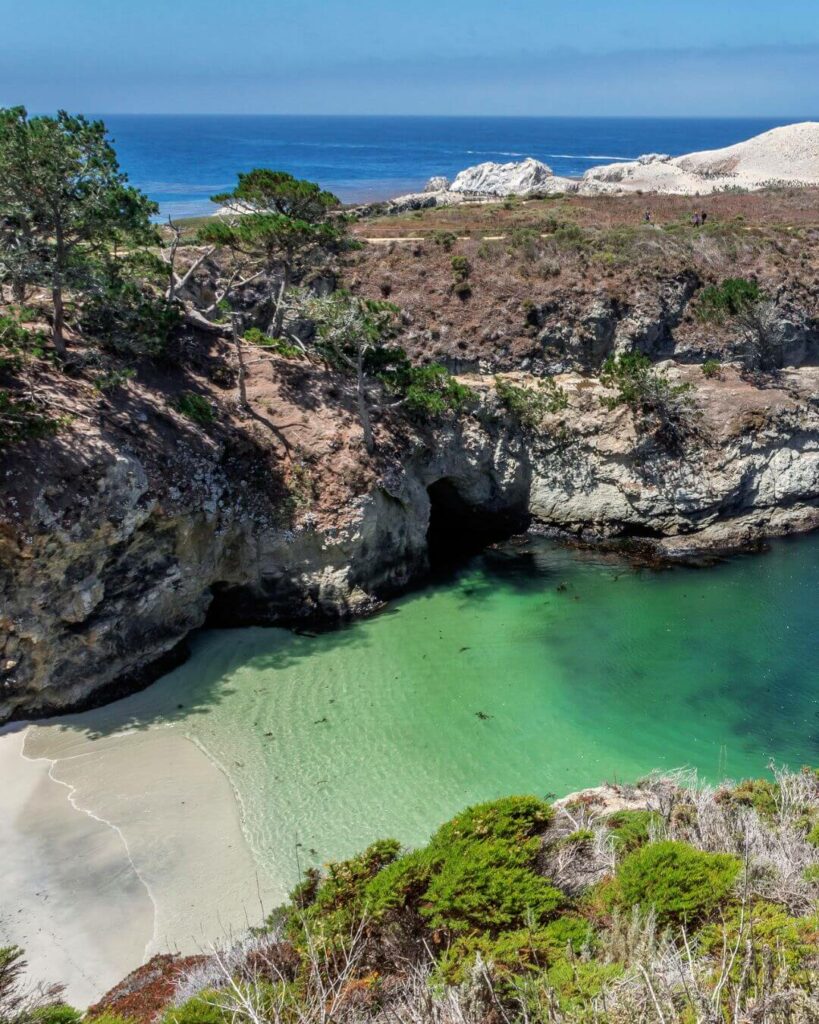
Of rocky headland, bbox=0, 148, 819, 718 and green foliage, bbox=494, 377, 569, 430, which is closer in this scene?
rocky headland, bbox=0, 148, 819, 718

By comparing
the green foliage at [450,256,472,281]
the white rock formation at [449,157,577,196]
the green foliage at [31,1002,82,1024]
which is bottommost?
the green foliage at [31,1002,82,1024]

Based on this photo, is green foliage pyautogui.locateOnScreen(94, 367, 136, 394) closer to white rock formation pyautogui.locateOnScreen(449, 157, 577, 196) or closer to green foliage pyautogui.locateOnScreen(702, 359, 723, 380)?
green foliage pyautogui.locateOnScreen(702, 359, 723, 380)

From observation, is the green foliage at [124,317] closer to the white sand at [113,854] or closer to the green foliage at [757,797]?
the white sand at [113,854]

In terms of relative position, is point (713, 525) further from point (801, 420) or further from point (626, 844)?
point (626, 844)

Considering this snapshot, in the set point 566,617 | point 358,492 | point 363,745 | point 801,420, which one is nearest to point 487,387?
point 358,492

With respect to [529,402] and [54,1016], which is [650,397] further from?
[54,1016]

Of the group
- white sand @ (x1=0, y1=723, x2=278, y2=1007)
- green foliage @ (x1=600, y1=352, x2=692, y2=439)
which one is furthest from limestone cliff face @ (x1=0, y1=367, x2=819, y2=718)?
white sand @ (x1=0, y1=723, x2=278, y2=1007)

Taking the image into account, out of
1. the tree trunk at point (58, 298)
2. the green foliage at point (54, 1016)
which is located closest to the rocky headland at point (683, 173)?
the tree trunk at point (58, 298)
